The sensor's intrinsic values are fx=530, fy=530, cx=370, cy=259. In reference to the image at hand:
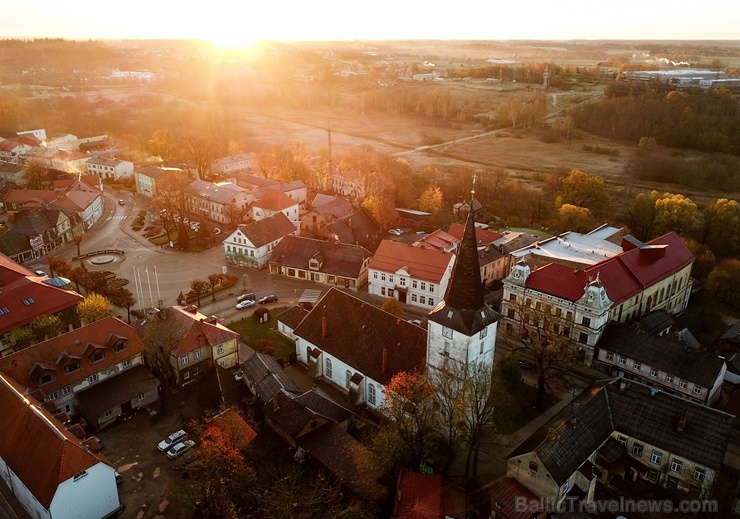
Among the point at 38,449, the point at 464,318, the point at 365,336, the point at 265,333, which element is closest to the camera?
the point at 38,449

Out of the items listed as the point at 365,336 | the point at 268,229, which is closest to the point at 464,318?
the point at 365,336

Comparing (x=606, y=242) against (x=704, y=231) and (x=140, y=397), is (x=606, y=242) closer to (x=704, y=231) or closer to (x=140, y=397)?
(x=704, y=231)

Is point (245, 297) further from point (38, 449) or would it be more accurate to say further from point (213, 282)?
point (38, 449)

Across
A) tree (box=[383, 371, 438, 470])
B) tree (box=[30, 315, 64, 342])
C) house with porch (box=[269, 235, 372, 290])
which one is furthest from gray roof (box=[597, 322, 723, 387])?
tree (box=[30, 315, 64, 342])

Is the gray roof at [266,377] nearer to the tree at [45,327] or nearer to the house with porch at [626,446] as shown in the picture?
the house with porch at [626,446]

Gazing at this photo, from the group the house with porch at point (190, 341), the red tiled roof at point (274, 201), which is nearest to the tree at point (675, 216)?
the red tiled roof at point (274, 201)

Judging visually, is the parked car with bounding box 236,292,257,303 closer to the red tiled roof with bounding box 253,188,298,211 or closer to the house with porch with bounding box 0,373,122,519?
the red tiled roof with bounding box 253,188,298,211
